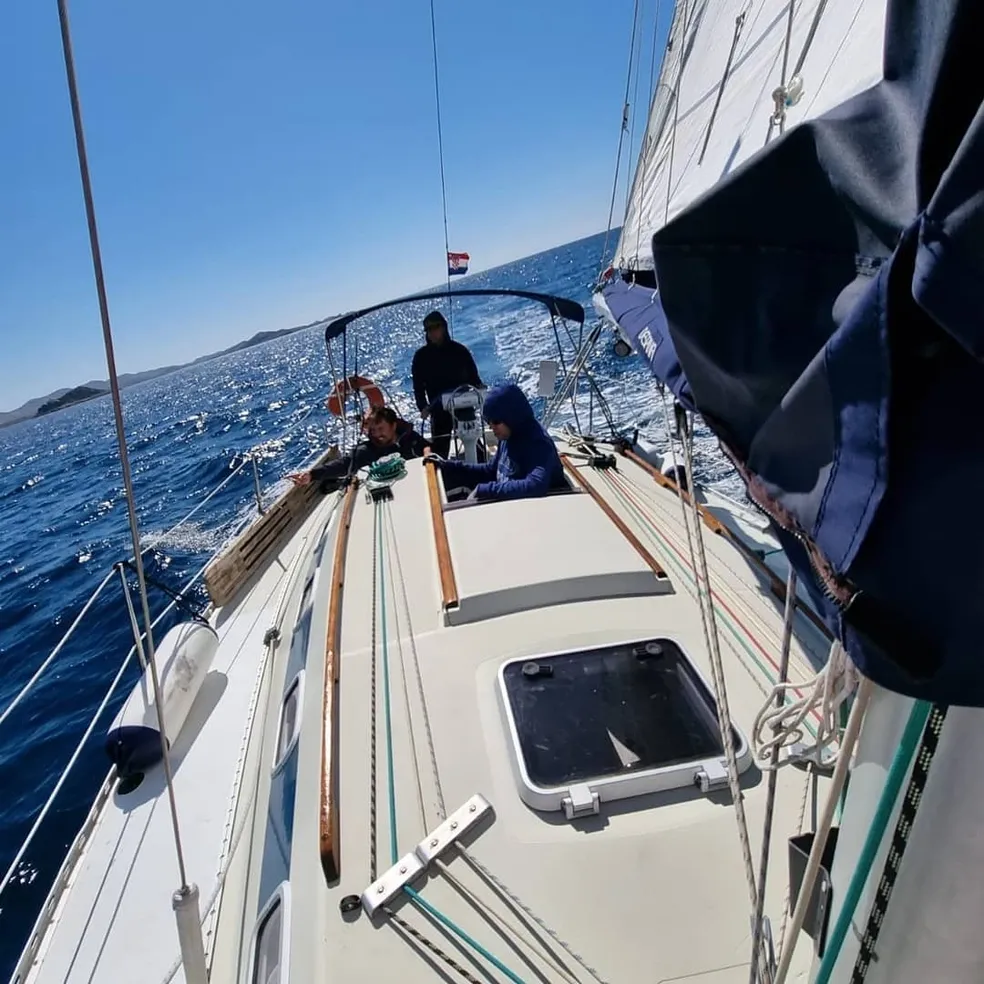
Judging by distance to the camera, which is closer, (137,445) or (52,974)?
(52,974)

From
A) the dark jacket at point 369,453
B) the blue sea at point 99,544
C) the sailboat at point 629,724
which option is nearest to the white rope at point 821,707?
the sailboat at point 629,724

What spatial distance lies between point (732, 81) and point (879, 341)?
9.46ft

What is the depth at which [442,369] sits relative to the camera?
6.66 m

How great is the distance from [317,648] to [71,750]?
4298 millimetres

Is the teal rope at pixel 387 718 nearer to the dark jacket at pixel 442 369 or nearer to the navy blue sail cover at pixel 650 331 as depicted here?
the navy blue sail cover at pixel 650 331

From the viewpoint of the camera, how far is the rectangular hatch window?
69.8 inches

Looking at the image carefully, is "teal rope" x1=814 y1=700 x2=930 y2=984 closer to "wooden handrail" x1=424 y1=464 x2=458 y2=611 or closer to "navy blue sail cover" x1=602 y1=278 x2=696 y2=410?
"navy blue sail cover" x1=602 y1=278 x2=696 y2=410

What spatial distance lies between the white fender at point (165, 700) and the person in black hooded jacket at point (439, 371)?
324 cm

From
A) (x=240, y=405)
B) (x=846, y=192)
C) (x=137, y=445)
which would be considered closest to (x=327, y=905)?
(x=846, y=192)

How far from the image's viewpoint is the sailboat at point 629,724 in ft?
2.40

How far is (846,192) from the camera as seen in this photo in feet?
2.17

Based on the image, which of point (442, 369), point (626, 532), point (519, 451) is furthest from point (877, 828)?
point (442, 369)

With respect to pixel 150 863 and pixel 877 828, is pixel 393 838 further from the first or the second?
pixel 150 863

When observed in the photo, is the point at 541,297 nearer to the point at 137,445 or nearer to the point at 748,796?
the point at 748,796
